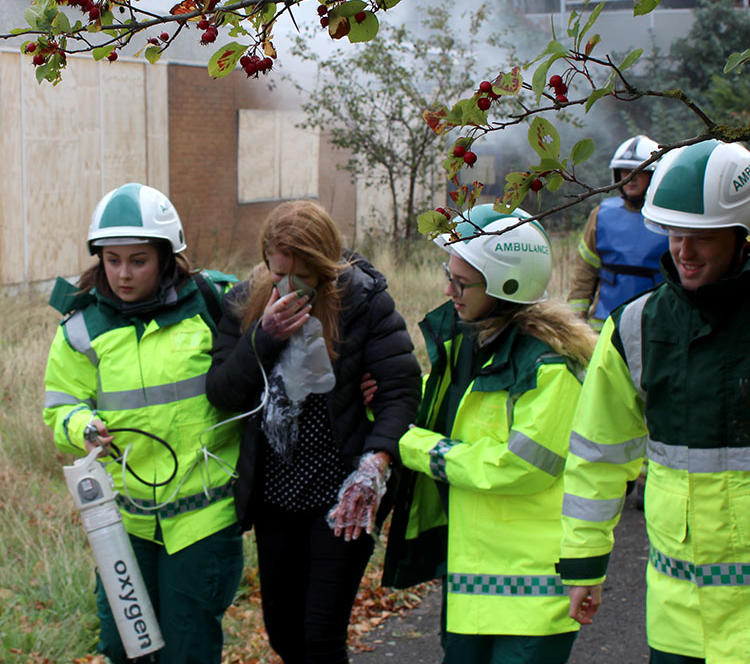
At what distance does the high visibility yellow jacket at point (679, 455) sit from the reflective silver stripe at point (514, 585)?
306mm

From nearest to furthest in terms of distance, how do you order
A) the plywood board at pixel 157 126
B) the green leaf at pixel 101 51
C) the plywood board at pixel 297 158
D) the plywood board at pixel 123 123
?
the green leaf at pixel 101 51 → the plywood board at pixel 123 123 → the plywood board at pixel 157 126 → the plywood board at pixel 297 158

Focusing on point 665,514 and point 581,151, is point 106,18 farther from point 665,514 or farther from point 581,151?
point 665,514

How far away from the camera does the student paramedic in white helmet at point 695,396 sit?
8.47 ft

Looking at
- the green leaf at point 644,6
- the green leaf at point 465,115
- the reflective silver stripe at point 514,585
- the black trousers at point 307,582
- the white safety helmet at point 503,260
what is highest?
the green leaf at point 644,6

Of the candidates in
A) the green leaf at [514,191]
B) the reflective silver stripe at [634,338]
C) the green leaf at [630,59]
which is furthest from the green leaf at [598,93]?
the reflective silver stripe at [634,338]

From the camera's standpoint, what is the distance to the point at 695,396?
103 inches

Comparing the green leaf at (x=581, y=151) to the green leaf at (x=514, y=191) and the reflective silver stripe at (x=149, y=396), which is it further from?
the reflective silver stripe at (x=149, y=396)

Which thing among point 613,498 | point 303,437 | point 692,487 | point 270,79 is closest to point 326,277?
point 303,437

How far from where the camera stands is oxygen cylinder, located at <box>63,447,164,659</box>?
343 centimetres

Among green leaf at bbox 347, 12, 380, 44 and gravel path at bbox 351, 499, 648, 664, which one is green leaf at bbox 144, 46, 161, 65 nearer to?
green leaf at bbox 347, 12, 380, 44

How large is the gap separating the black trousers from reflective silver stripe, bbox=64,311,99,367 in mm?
825

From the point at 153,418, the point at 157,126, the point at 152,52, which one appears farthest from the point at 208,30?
the point at 157,126

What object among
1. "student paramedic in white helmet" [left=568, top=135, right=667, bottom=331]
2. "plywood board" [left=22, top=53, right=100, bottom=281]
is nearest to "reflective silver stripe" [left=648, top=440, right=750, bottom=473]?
"student paramedic in white helmet" [left=568, top=135, right=667, bottom=331]

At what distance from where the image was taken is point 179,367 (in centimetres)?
367
